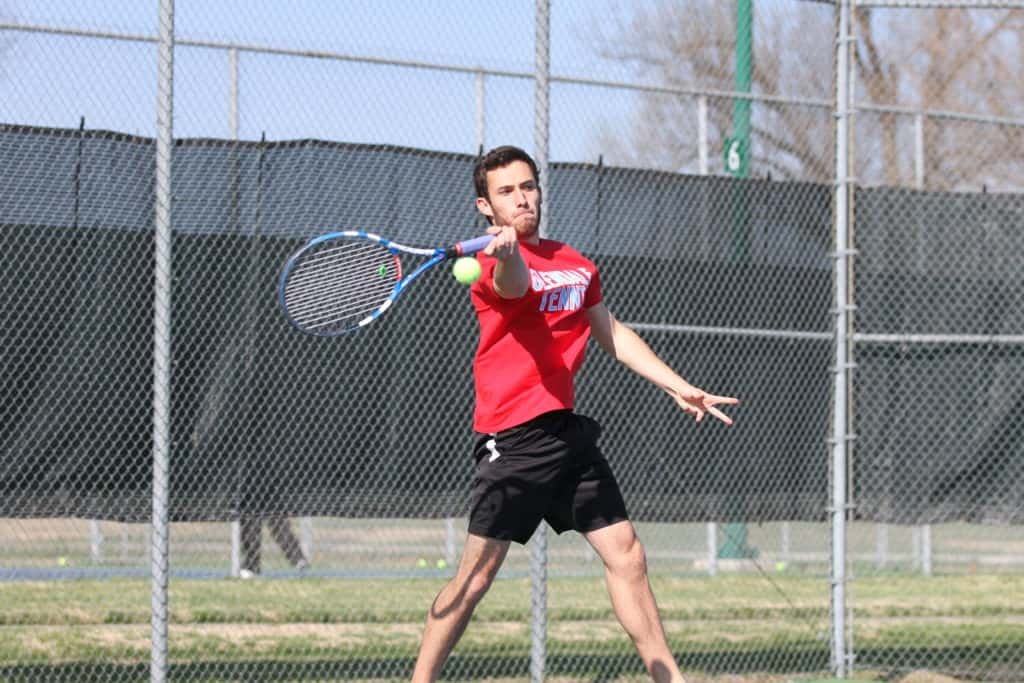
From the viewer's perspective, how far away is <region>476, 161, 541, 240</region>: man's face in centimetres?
483

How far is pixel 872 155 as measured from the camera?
38.2 ft

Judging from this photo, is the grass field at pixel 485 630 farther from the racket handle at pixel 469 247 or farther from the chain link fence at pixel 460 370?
the racket handle at pixel 469 247

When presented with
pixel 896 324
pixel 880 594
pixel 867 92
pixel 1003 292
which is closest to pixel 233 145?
pixel 896 324

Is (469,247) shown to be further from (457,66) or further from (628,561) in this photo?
(457,66)

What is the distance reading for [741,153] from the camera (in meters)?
10.1

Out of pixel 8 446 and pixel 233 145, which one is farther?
pixel 233 145

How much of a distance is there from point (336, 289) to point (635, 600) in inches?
60.4

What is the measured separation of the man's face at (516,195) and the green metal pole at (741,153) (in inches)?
148

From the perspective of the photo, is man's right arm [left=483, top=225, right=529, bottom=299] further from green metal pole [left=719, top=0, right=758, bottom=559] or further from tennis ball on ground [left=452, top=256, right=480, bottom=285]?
green metal pole [left=719, top=0, right=758, bottom=559]

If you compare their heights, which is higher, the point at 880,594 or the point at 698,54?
the point at 698,54

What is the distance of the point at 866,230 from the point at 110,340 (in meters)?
4.15

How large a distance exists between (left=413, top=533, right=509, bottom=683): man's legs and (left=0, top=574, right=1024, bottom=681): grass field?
9.27 feet

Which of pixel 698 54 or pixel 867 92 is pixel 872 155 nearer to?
pixel 698 54

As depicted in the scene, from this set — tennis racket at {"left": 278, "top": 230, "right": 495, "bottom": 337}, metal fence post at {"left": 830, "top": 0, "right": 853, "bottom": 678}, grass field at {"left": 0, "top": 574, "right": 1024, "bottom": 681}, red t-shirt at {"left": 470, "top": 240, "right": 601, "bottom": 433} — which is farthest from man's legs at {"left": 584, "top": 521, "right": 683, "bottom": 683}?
metal fence post at {"left": 830, "top": 0, "right": 853, "bottom": 678}
